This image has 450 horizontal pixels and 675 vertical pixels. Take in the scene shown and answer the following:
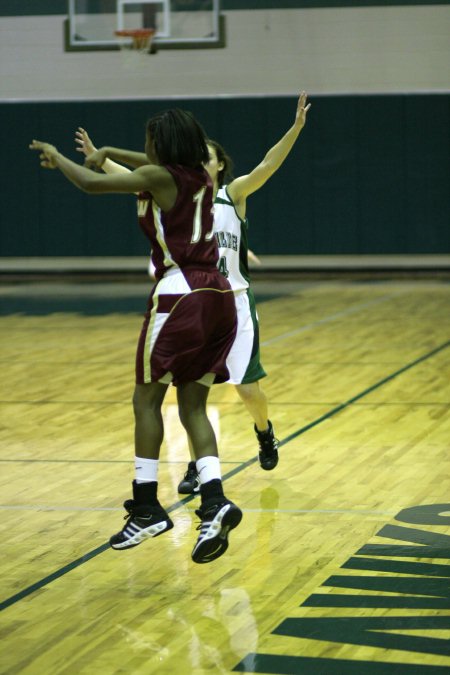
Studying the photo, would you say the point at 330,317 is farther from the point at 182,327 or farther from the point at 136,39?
the point at 182,327

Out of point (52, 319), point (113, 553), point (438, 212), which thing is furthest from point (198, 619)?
point (438, 212)

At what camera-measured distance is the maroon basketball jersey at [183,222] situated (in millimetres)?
4199

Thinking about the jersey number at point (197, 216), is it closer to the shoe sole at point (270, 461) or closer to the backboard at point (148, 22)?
the shoe sole at point (270, 461)

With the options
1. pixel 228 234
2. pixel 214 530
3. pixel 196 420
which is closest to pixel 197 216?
pixel 196 420

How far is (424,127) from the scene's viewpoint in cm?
1772

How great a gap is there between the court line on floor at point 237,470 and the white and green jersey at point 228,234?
103 centimetres

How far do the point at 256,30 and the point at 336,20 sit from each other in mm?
1190

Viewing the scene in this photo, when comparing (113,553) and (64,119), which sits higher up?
(64,119)

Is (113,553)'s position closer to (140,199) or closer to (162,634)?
(162,634)

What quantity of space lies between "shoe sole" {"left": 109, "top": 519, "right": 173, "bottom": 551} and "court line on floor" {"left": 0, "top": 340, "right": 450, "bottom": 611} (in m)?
0.26

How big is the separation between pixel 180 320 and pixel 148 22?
13.5 m

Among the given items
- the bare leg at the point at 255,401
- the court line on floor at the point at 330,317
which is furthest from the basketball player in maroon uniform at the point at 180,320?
the court line on floor at the point at 330,317

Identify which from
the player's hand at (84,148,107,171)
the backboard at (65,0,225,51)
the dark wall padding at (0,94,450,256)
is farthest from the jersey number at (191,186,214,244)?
the dark wall padding at (0,94,450,256)

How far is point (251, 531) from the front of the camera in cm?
502
